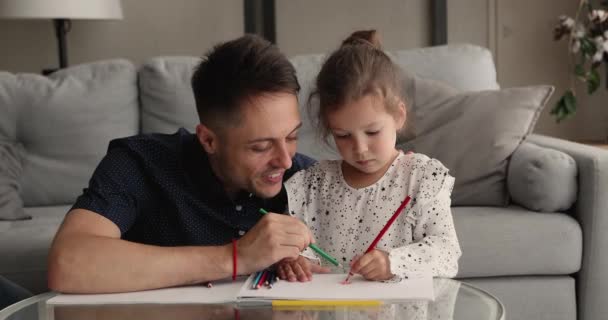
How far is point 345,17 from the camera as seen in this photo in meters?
Result: 4.33

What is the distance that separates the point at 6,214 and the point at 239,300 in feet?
5.58

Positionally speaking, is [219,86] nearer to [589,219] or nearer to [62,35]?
[589,219]

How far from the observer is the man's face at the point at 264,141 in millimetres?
1464

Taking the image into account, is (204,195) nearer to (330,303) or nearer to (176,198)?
(176,198)

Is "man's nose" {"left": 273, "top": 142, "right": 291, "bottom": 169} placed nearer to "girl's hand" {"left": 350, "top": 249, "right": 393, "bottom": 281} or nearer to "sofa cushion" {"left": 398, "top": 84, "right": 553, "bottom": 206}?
"girl's hand" {"left": 350, "top": 249, "right": 393, "bottom": 281}

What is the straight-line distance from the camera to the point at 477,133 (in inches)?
108

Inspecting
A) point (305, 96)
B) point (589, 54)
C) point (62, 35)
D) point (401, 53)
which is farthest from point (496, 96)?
point (62, 35)

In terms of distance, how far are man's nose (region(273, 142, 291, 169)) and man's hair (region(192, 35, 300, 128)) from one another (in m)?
0.10

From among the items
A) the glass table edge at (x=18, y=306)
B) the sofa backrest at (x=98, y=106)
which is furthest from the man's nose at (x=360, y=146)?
the sofa backrest at (x=98, y=106)

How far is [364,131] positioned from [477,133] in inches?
51.8

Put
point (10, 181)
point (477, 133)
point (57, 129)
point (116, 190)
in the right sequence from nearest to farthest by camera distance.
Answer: point (116, 190), point (477, 133), point (10, 181), point (57, 129)

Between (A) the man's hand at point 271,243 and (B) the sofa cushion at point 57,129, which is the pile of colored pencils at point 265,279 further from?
(B) the sofa cushion at point 57,129

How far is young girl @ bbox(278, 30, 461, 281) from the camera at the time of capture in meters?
1.50

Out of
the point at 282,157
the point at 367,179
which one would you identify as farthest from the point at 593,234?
the point at 282,157
